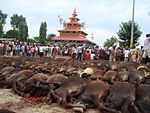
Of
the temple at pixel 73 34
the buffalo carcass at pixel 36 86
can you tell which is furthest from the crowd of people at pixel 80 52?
the temple at pixel 73 34

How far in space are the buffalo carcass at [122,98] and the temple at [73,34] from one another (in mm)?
62899

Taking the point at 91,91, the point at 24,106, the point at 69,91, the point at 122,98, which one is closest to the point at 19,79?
the point at 24,106

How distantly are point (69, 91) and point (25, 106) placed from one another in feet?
3.30

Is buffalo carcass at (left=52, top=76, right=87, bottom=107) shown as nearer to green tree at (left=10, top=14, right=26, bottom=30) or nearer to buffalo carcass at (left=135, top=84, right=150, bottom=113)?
buffalo carcass at (left=135, top=84, right=150, bottom=113)

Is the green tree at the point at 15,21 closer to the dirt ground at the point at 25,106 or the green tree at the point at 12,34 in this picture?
the green tree at the point at 12,34

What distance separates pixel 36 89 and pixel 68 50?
2258cm

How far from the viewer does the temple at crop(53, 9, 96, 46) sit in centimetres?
7281

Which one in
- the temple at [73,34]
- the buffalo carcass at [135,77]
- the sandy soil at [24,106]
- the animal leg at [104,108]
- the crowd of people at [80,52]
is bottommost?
the sandy soil at [24,106]

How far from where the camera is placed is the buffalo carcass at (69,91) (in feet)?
24.5

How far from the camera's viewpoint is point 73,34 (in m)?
77.5

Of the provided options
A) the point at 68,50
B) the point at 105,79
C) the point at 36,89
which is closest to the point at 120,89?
the point at 105,79

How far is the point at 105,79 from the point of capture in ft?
29.3

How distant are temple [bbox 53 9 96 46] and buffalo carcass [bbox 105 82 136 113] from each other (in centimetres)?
6290

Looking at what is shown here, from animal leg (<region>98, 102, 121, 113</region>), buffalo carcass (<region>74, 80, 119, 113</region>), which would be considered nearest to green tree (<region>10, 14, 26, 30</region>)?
buffalo carcass (<region>74, 80, 119, 113</region>)
